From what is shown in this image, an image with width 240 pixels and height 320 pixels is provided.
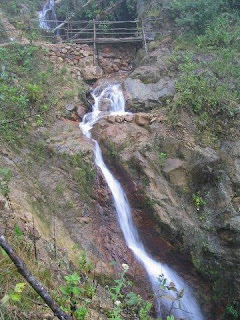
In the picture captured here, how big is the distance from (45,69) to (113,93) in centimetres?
241

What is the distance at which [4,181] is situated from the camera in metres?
5.91

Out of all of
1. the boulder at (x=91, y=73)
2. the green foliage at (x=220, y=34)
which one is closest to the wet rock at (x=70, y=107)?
the boulder at (x=91, y=73)

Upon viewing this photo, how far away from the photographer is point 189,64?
964 centimetres

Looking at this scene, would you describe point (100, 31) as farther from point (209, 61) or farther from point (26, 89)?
point (26, 89)

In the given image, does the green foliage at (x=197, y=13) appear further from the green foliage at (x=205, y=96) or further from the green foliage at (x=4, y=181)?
the green foliage at (x=4, y=181)

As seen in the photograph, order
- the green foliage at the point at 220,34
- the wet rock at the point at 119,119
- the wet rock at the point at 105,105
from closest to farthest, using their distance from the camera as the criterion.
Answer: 1. the wet rock at the point at 119,119
2. the wet rock at the point at 105,105
3. the green foliage at the point at 220,34

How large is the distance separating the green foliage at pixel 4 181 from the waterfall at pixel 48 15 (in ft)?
34.2

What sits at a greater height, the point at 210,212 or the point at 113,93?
the point at 113,93

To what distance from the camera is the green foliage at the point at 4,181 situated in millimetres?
5445

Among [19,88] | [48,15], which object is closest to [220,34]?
[19,88]

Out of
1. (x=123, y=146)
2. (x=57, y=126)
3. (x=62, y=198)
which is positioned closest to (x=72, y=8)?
(x=57, y=126)

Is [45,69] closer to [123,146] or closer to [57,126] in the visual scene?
[57,126]

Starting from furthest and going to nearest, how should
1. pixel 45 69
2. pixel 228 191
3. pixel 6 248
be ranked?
pixel 45 69, pixel 228 191, pixel 6 248

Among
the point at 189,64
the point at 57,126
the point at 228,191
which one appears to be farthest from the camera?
the point at 189,64
